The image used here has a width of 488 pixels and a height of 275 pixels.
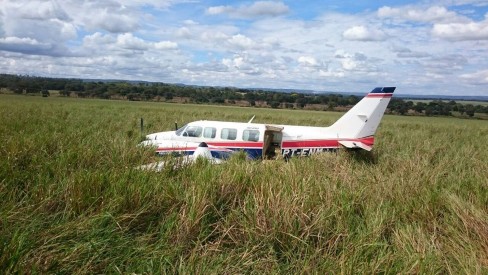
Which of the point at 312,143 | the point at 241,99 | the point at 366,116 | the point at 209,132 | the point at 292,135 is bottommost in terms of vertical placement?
the point at 241,99

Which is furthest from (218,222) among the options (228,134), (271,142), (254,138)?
(271,142)

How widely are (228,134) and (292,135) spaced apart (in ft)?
7.85

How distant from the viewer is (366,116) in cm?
1401

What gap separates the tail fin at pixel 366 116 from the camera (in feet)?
45.8

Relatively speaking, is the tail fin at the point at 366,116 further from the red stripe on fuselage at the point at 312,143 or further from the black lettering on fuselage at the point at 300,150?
the black lettering on fuselage at the point at 300,150

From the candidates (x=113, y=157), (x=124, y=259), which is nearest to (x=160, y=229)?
(x=124, y=259)

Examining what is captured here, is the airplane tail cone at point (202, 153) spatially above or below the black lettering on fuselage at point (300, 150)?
above

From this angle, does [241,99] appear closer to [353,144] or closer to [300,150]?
[300,150]

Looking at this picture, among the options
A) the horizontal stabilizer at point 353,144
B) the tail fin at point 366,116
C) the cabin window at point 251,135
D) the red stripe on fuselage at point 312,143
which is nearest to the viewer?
the horizontal stabilizer at point 353,144

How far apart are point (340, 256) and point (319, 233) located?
38cm

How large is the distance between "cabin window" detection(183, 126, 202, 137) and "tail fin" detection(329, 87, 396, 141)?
5.14 meters

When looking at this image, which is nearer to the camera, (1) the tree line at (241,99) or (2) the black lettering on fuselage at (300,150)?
(2) the black lettering on fuselage at (300,150)

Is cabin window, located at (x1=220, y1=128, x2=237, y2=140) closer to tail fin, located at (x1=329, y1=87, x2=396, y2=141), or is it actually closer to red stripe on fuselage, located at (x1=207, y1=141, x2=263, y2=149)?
red stripe on fuselage, located at (x1=207, y1=141, x2=263, y2=149)

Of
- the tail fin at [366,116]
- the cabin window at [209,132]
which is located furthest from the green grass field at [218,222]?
the tail fin at [366,116]
